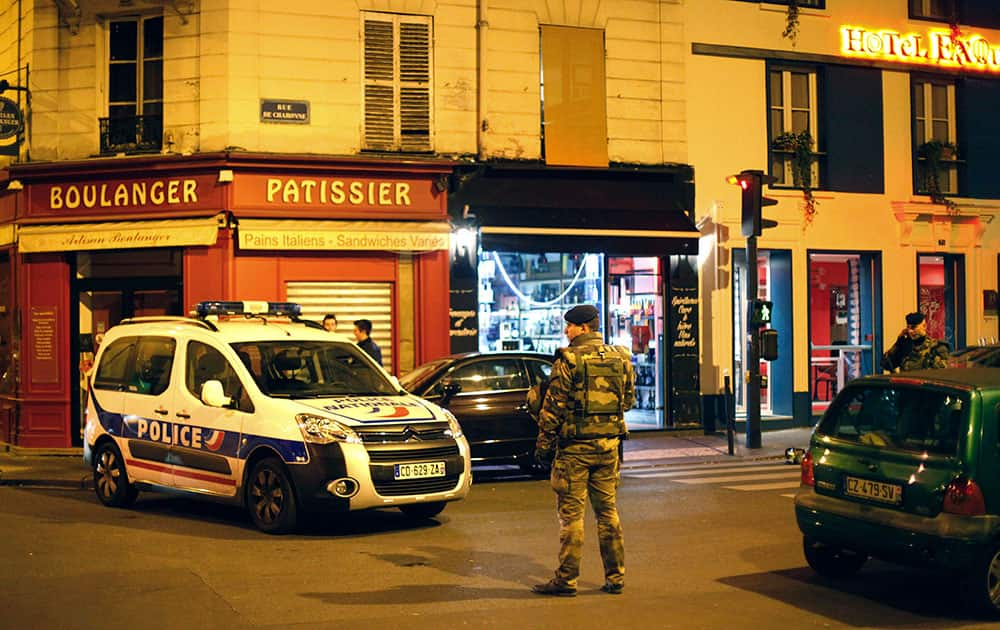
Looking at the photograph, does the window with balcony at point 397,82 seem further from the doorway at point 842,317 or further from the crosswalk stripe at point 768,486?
the crosswalk stripe at point 768,486

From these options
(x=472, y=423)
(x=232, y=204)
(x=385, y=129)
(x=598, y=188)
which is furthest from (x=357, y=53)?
(x=472, y=423)

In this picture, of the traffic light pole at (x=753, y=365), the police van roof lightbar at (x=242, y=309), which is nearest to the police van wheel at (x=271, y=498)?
the police van roof lightbar at (x=242, y=309)

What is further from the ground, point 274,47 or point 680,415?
point 274,47

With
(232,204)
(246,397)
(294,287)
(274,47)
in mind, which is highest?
(274,47)

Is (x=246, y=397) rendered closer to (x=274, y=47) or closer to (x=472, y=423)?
(x=472, y=423)

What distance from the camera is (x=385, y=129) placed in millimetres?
18391

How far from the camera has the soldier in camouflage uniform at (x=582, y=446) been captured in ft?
25.5

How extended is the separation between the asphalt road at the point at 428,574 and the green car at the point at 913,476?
1.31 feet

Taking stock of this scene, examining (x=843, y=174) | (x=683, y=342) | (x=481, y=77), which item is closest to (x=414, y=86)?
(x=481, y=77)

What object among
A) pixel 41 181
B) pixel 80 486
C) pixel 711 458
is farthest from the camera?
pixel 41 181

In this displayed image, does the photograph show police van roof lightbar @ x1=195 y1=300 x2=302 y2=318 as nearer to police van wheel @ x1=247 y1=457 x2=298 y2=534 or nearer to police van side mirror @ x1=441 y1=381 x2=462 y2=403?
police van wheel @ x1=247 y1=457 x2=298 y2=534

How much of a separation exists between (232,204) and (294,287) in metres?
1.59

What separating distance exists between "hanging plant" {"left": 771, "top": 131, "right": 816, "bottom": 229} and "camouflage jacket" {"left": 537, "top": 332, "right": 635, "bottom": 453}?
45.0 feet

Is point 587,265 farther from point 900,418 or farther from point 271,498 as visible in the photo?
point 900,418
